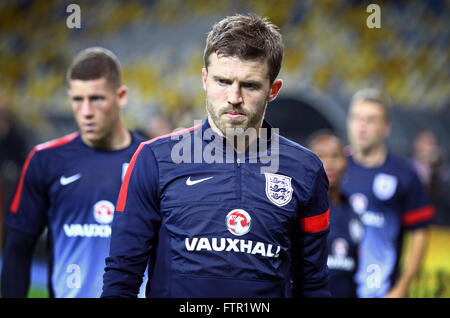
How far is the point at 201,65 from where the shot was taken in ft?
30.6

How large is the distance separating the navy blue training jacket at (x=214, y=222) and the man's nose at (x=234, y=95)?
0.20 meters

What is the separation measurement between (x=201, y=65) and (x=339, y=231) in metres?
5.68

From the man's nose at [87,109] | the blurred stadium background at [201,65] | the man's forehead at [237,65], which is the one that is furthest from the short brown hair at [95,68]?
the blurred stadium background at [201,65]

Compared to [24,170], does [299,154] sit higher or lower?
lower

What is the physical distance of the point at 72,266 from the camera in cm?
319

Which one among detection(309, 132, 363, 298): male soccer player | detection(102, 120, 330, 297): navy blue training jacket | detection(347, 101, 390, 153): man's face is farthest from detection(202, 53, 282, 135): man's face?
detection(347, 101, 390, 153): man's face

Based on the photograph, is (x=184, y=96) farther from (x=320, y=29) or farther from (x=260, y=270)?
(x=260, y=270)

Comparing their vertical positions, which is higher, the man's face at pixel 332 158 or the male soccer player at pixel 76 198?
the man's face at pixel 332 158

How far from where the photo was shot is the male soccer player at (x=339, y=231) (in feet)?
13.3

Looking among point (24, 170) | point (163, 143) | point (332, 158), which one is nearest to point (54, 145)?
point (24, 170)

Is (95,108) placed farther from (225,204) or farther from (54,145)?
(225,204)

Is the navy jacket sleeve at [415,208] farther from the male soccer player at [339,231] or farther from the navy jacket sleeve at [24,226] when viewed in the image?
the navy jacket sleeve at [24,226]

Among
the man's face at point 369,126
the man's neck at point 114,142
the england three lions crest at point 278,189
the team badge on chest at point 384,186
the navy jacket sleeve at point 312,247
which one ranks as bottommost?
the navy jacket sleeve at point 312,247

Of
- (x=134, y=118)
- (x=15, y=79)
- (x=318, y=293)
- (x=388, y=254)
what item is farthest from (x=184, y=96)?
(x=318, y=293)
